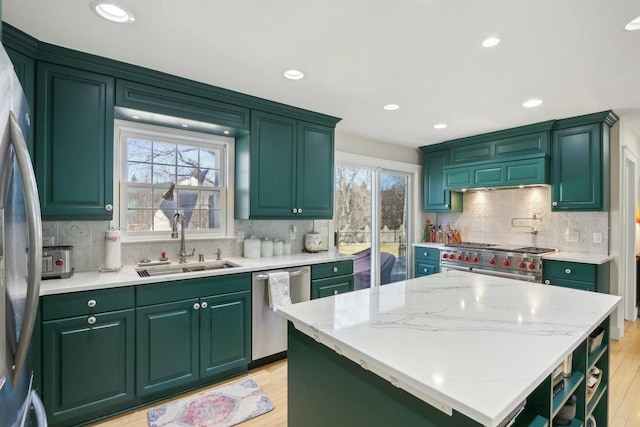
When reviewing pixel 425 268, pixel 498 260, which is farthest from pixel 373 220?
pixel 498 260

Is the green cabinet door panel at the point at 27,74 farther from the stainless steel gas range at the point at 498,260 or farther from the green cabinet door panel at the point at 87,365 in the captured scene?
the stainless steel gas range at the point at 498,260

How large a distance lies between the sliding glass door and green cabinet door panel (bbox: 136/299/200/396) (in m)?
2.15

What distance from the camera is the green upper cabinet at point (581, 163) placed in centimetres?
339

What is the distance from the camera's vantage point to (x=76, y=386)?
6.46 feet

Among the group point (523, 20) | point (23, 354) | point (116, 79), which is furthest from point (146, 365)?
point (523, 20)

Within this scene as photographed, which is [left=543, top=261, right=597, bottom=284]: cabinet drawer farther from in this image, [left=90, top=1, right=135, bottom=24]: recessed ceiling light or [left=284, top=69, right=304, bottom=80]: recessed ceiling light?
[left=90, top=1, right=135, bottom=24]: recessed ceiling light

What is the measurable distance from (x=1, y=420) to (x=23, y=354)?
0.18 meters

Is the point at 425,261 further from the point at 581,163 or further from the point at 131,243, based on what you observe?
the point at 131,243

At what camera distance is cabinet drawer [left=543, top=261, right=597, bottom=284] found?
10.5 ft

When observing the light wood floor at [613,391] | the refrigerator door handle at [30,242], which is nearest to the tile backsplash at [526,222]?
the light wood floor at [613,391]

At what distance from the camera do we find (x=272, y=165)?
3158mm

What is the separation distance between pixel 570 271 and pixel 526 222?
103cm

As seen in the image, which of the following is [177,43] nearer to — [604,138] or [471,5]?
[471,5]

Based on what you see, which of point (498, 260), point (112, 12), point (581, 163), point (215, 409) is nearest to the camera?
point (112, 12)
